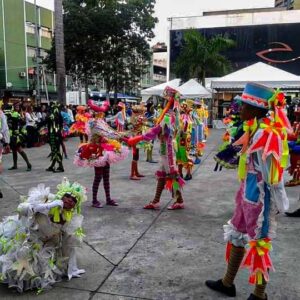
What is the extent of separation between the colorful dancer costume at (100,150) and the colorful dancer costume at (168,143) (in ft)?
2.29

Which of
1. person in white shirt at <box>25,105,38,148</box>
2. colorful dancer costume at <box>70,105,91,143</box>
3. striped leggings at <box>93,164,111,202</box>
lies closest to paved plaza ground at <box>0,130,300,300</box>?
striped leggings at <box>93,164,111,202</box>

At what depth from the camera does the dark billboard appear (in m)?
43.2

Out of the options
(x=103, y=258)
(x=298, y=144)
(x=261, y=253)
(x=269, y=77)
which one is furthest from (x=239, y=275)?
(x=269, y=77)

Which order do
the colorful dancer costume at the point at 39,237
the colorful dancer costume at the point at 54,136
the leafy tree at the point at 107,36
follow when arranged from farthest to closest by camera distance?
the leafy tree at the point at 107,36
the colorful dancer costume at the point at 54,136
the colorful dancer costume at the point at 39,237

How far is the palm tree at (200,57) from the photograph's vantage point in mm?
25234

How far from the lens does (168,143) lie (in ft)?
20.0

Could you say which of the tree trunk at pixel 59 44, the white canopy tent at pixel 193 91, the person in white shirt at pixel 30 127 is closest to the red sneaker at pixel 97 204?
the person in white shirt at pixel 30 127

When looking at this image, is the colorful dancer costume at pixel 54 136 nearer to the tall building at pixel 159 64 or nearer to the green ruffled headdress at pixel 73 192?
the green ruffled headdress at pixel 73 192

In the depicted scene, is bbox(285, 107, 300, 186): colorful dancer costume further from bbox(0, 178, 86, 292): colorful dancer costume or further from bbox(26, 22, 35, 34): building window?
bbox(26, 22, 35, 34): building window

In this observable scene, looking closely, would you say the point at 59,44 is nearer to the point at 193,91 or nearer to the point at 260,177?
the point at 193,91

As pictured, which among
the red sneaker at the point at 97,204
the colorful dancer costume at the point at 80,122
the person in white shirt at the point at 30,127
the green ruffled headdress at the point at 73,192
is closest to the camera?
the green ruffled headdress at the point at 73,192

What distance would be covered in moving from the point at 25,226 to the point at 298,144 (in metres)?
4.57

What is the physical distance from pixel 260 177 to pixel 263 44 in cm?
4501

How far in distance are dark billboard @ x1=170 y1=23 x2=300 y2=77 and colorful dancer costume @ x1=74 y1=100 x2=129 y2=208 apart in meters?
39.2
